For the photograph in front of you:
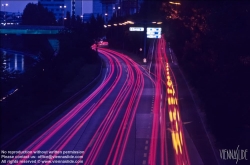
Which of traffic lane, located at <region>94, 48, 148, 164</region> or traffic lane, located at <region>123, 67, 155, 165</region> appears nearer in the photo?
traffic lane, located at <region>94, 48, 148, 164</region>

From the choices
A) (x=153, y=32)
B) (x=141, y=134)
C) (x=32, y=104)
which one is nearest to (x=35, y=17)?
(x=153, y=32)

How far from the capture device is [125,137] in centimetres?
1731

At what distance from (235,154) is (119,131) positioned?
6489mm

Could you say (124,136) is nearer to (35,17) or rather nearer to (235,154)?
(235,154)

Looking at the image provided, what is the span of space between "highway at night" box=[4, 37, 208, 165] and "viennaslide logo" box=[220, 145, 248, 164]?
3.71 feet

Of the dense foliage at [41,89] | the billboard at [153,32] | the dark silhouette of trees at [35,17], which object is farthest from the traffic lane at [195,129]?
the dark silhouette of trees at [35,17]

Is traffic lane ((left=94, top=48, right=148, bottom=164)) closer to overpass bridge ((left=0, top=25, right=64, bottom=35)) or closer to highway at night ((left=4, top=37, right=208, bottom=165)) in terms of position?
highway at night ((left=4, top=37, right=208, bottom=165))

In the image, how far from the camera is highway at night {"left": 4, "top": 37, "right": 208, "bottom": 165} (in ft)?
45.4

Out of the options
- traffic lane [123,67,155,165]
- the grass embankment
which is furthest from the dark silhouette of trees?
traffic lane [123,67,155,165]

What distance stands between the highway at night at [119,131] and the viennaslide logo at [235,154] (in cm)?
113

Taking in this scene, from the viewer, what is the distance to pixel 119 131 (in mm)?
18453

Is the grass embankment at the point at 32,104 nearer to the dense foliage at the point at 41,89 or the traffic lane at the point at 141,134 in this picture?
the dense foliage at the point at 41,89

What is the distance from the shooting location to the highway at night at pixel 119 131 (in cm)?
1383

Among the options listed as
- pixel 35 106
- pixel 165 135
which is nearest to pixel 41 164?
pixel 165 135
